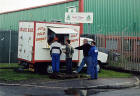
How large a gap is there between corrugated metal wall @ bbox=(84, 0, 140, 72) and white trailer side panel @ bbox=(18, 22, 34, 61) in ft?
15.5

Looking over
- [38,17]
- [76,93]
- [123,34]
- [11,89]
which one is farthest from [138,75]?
[38,17]

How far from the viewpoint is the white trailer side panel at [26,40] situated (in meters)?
15.3

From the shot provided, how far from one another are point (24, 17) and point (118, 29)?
40.9 feet

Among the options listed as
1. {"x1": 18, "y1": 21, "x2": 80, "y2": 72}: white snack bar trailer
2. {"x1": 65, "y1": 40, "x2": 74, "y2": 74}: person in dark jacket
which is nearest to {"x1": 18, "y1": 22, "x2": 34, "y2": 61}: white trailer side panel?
{"x1": 18, "y1": 21, "x2": 80, "y2": 72}: white snack bar trailer

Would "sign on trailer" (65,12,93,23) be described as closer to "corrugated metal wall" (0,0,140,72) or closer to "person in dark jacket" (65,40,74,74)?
"corrugated metal wall" (0,0,140,72)

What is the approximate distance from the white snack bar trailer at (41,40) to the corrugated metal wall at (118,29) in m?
3.10

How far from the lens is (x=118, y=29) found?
24203 millimetres

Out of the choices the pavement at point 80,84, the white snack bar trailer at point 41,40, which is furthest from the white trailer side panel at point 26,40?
the pavement at point 80,84

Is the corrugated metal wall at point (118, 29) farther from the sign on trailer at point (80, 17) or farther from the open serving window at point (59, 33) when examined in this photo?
the open serving window at point (59, 33)

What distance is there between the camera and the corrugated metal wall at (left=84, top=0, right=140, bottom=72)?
1772 centimetres

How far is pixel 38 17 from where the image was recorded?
103 ft

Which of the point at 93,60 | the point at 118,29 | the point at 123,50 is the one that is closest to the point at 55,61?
the point at 93,60

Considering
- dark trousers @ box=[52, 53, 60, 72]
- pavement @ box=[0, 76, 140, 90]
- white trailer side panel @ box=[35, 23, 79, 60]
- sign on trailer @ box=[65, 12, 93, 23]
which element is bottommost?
pavement @ box=[0, 76, 140, 90]

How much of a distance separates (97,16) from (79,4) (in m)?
1.87
